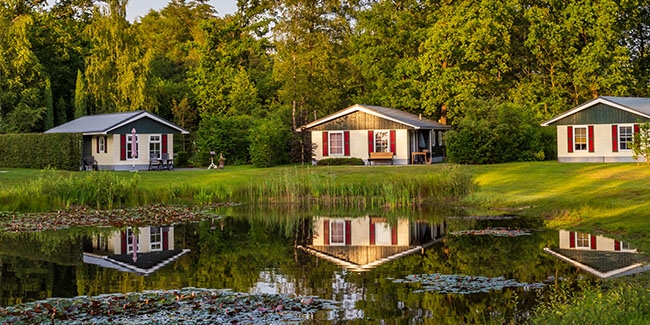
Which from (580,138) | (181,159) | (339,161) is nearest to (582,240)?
(580,138)

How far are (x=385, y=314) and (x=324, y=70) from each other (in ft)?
139

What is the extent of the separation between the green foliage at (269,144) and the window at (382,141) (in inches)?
206

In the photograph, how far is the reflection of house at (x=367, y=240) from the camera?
16625 millimetres

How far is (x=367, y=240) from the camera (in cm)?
1922

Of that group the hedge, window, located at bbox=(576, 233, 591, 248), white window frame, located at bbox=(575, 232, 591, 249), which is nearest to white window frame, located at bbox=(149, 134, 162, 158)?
the hedge

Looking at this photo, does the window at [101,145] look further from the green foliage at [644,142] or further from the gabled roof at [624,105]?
the green foliage at [644,142]

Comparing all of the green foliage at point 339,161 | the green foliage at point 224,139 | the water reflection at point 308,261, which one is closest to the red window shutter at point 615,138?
the green foliage at point 339,161

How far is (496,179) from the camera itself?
3306 cm

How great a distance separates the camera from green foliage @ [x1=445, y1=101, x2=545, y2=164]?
140ft

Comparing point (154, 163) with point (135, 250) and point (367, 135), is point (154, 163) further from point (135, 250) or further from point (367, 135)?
point (135, 250)

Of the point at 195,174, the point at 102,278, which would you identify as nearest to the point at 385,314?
the point at 102,278

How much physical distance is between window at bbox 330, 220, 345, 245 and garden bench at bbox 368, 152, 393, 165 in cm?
2152

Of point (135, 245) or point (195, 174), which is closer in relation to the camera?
point (135, 245)

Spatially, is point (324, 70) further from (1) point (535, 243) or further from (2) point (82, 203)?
(1) point (535, 243)
